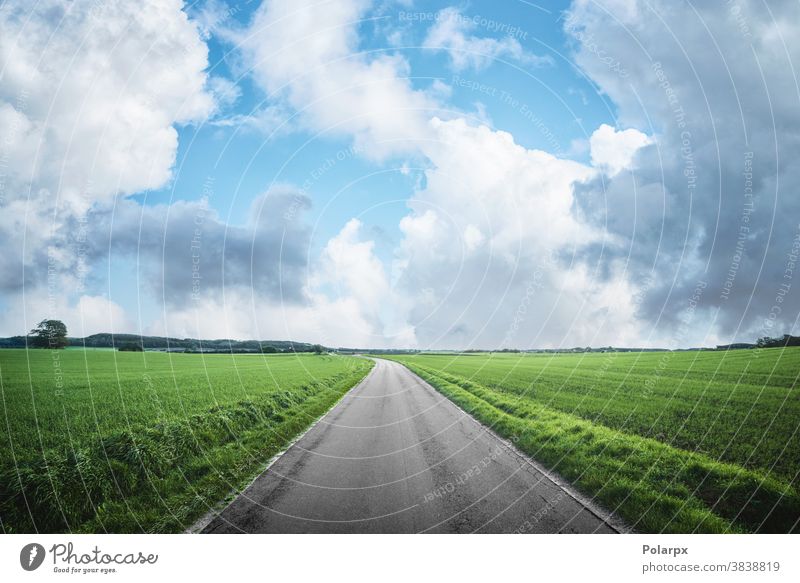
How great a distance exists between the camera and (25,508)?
21.5 feet

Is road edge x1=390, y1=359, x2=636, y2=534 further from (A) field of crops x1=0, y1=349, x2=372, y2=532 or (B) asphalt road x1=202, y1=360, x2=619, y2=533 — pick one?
(A) field of crops x1=0, y1=349, x2=372, y2=532

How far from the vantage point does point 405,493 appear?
24.7ft

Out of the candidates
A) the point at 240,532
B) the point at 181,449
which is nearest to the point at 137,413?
the point at 181,449

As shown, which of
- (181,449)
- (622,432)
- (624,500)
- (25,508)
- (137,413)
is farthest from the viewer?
(137,413)

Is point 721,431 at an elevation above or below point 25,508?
below

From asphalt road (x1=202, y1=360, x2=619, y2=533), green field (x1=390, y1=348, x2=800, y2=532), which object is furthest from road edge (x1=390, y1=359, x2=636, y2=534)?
green field (x1=390, y1=348, x2=800, y2=532)

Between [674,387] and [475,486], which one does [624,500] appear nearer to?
[475,486]

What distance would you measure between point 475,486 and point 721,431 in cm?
1065
